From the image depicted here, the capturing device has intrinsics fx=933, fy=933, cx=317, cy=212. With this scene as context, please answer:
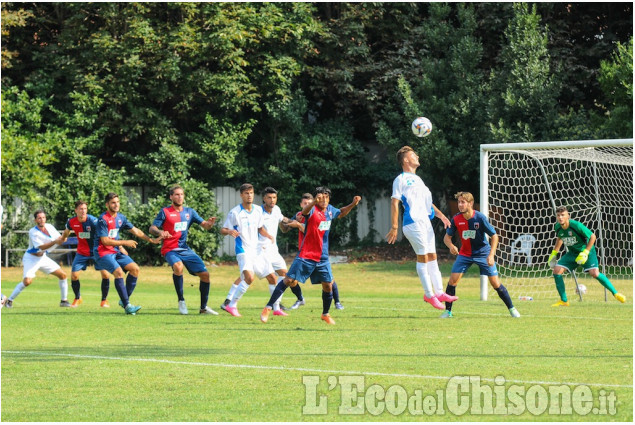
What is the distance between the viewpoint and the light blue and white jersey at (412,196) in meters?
13.6

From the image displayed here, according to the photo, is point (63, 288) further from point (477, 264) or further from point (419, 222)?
point (477, 264)

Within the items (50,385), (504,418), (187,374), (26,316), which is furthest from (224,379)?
(26,316)

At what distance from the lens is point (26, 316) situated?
50.1 feet

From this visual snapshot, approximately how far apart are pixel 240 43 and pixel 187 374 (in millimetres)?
24110

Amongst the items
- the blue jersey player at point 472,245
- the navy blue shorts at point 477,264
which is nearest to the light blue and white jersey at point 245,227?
the blue jersey player at point 472,245

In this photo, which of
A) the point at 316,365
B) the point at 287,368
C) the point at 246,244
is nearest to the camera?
the point at 287,368

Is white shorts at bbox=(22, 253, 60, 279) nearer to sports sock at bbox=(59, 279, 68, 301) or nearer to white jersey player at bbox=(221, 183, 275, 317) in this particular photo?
sports sock at bbox=(59, 279, 68, 301)

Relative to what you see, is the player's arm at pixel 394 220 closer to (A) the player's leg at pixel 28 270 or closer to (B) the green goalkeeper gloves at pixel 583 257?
(B) the green goalkeeper gloves at pixel 583 257

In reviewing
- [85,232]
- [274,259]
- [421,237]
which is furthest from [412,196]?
[85,232]

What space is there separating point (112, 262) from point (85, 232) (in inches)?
57.1

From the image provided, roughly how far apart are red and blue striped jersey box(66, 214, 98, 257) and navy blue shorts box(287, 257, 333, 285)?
511 centimetres

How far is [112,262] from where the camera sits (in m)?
16.1

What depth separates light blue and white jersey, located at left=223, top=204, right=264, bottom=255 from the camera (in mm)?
15398

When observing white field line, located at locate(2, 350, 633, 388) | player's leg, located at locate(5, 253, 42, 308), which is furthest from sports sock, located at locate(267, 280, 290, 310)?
player's leg, located at locate(5, 253, 42, 308)
